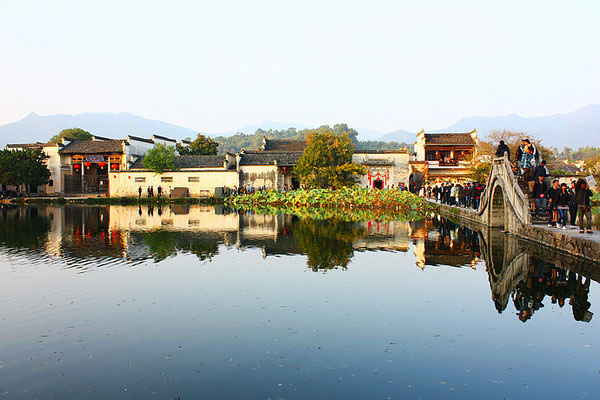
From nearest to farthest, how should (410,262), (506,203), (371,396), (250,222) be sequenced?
1. (371,396)
2. (410,262)
3. (506,203)
4. (250,222)

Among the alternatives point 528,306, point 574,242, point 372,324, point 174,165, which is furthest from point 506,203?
point 174,165

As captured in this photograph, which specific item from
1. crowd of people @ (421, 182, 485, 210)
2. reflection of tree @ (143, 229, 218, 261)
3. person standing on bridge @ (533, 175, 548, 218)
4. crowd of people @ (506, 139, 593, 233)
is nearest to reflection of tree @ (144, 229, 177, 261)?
reflection of tree @ (143, 229, 218, 261)

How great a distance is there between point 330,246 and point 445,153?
36.9 m

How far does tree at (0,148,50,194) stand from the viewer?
4484 centimetres

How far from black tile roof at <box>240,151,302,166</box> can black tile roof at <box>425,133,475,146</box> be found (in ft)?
48.7

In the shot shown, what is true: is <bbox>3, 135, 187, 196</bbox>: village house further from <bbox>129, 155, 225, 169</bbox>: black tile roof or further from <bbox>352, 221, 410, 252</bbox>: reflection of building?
<bbox>352, 221, 410, 252</bbox>: reflection of building

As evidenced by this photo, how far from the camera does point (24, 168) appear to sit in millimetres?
45469

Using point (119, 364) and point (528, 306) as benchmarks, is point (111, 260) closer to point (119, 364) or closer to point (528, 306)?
point (119, 364)

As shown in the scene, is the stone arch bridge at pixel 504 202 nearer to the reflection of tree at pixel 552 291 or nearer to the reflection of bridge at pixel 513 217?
the reflection of bridge at pixel 513 217

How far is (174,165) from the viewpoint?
152 feet

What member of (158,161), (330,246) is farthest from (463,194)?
(158,161)

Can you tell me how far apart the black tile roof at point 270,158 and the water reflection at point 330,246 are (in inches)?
828

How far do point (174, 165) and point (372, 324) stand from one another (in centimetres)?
4162

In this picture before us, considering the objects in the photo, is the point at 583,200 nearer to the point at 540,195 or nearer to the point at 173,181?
the point at 540,195
